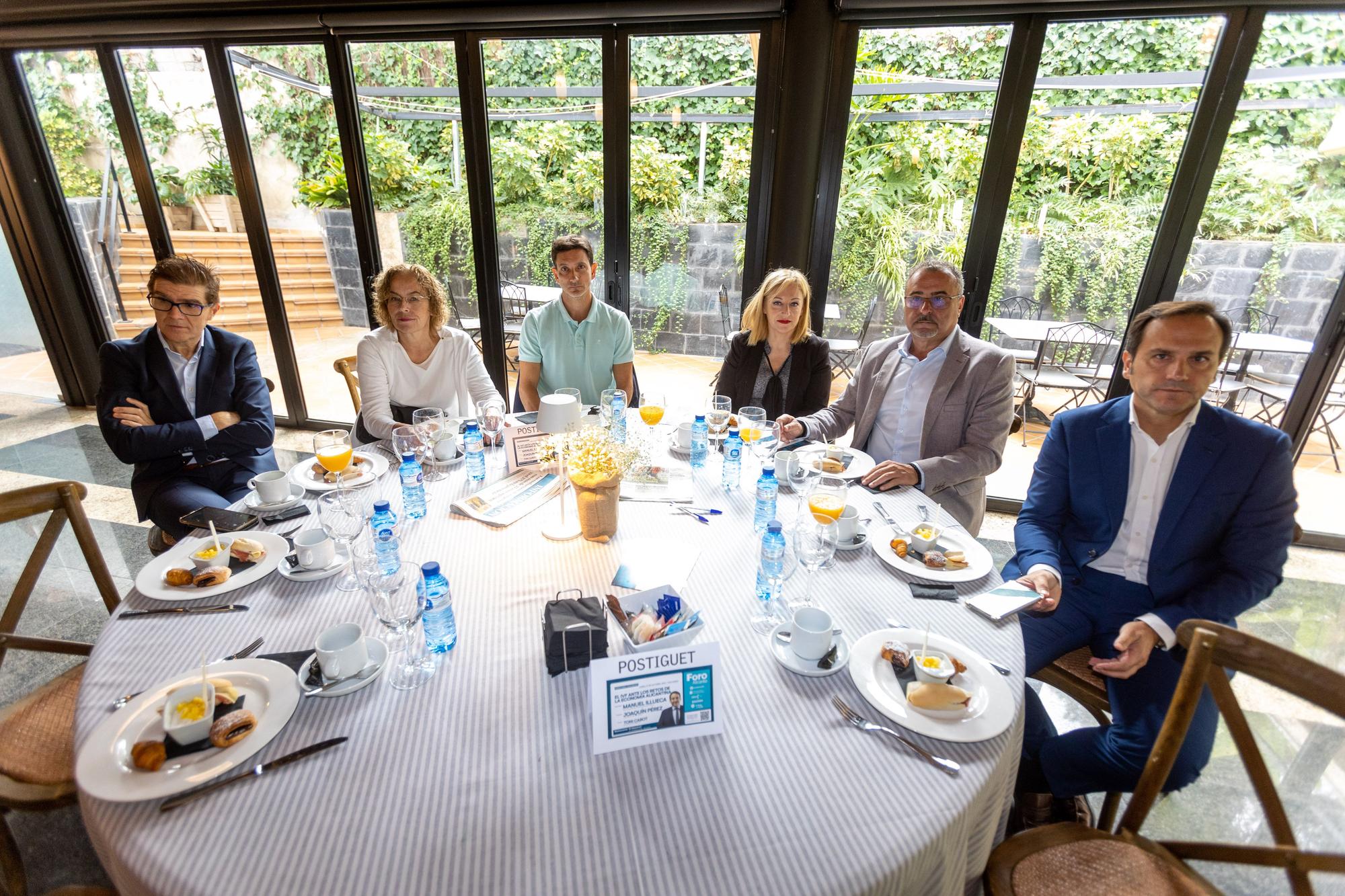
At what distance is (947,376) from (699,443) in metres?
0.95

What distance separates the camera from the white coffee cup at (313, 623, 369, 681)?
99cm

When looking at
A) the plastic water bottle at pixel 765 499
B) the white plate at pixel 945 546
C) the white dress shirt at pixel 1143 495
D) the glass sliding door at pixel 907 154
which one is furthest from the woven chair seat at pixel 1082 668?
the glass sliding door at pixel 907 154

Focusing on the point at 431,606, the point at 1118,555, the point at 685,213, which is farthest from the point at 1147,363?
the point at 685,213

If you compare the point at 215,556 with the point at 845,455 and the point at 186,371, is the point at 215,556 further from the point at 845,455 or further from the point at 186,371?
the point at 845,455

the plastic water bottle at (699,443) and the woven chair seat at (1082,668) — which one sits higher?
the plastic water bottle at (699,443)

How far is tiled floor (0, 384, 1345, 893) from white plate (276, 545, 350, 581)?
0.93m

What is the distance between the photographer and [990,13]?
268cm

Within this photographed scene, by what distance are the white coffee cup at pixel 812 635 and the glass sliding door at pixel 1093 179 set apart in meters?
2.71

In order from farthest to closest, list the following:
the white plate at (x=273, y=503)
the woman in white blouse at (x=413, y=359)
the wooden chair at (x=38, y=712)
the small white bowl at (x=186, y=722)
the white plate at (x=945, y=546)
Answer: the woman in white blouse at (x=413, y=359), the white plate at (x=273, y=503), the white plate at (x=945, y=546), the wooden chair at (x=38, y=712), the small white bowl at (x=186, y=722)


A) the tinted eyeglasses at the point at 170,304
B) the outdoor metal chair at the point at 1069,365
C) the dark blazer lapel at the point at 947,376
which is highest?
the tinted eyeglasses at the point at 170,304

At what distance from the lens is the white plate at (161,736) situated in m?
0.81

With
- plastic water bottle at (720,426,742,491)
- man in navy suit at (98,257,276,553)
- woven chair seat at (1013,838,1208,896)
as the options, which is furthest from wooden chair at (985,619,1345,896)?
man in navy suit at (98,257,276,553)

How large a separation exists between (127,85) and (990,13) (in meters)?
4.89

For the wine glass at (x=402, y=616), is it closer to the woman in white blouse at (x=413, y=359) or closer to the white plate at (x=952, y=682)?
the white plate at (x=952, y=682)
